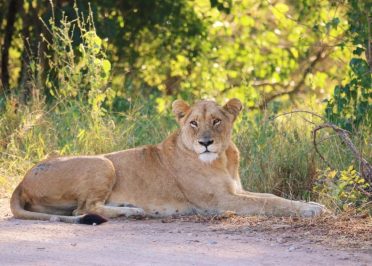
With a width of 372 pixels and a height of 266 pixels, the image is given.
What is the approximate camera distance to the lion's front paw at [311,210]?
6086mm

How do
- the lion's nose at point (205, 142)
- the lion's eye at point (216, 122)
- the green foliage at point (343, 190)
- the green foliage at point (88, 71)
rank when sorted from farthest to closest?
the green foliage at point (88, 71)
the lion's eye at point (216, 122)
the lion's nose at point (205, 142)
the green foliage at point (343, 190)

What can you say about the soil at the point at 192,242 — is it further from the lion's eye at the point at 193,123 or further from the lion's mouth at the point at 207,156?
the lion's eye at the point at 193,123

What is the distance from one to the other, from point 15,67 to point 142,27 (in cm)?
201

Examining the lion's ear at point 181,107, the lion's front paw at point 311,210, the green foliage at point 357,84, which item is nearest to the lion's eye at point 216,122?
the lion's ear at point 181,107

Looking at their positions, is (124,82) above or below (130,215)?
above

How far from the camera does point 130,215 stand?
631cm

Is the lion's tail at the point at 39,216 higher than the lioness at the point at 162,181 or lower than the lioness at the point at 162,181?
lower

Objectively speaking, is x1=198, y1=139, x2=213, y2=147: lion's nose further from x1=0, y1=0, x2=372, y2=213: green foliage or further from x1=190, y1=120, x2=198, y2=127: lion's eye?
x1=0, y1=0, x2=372, y2=213: green foliage

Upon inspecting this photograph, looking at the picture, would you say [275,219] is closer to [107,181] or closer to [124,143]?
[107,181]

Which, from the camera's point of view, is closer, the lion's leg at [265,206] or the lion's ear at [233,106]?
the lion's leg at [265,206]

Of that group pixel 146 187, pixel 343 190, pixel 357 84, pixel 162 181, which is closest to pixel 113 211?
pixel 146 187

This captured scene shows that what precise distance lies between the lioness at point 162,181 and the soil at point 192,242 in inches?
7.9

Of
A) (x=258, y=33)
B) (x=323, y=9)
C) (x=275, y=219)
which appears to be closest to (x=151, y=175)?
(x=275, y=219)

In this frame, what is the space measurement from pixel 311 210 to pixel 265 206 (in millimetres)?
334
